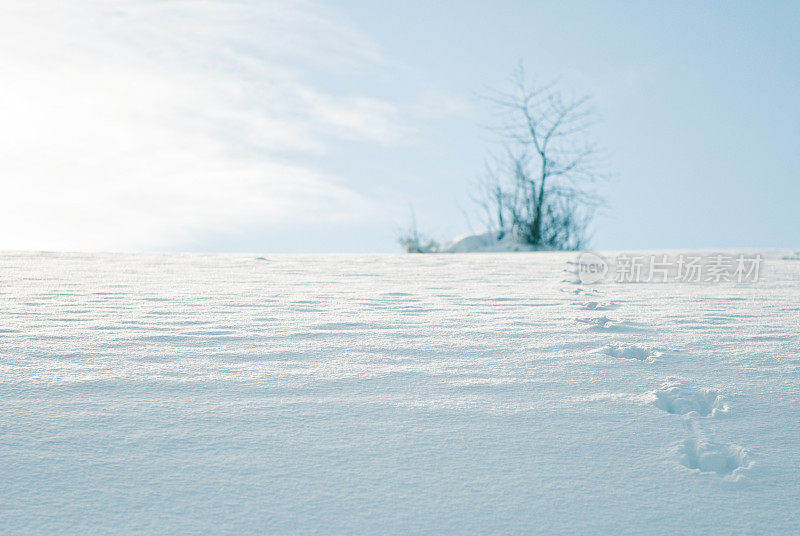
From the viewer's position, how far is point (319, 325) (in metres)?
2.68

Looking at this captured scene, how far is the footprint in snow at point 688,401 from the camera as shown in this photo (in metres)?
1.81

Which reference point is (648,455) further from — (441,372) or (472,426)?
(441,372)

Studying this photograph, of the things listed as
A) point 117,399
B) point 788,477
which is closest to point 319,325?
point 117,399

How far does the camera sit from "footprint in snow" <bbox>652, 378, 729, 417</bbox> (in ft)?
5.93

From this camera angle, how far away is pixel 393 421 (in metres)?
1.66

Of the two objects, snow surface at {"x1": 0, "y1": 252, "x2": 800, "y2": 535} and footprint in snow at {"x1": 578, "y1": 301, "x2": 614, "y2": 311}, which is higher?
footprint in snow at {"x1": 578, "y1": 301, "x2": 614, "y2": 311}

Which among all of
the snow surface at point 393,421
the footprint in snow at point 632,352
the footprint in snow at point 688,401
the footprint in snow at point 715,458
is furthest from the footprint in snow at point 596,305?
the footprint in snow at point 715,458

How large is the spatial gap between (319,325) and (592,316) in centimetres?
131

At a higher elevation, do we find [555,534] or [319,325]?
[319,325]

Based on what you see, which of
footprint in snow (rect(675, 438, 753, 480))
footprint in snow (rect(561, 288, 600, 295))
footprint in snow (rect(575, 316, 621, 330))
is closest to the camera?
footprint in snow (rect(675, 438, 753, 480))

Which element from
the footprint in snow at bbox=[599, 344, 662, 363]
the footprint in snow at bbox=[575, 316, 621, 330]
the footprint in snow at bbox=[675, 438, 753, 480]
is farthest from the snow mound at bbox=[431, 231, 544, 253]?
the footprint in snow at bbox=[675, 438, 753, 480]

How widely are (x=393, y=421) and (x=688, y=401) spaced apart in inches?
34.8

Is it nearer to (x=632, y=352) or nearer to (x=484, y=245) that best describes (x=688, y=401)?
(x=632, y=352)

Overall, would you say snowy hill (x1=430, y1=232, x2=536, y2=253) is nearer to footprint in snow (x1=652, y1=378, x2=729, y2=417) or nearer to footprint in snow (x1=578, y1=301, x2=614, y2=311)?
footprint in snow (x1=578, y1=301, x2=614, y2=311)
